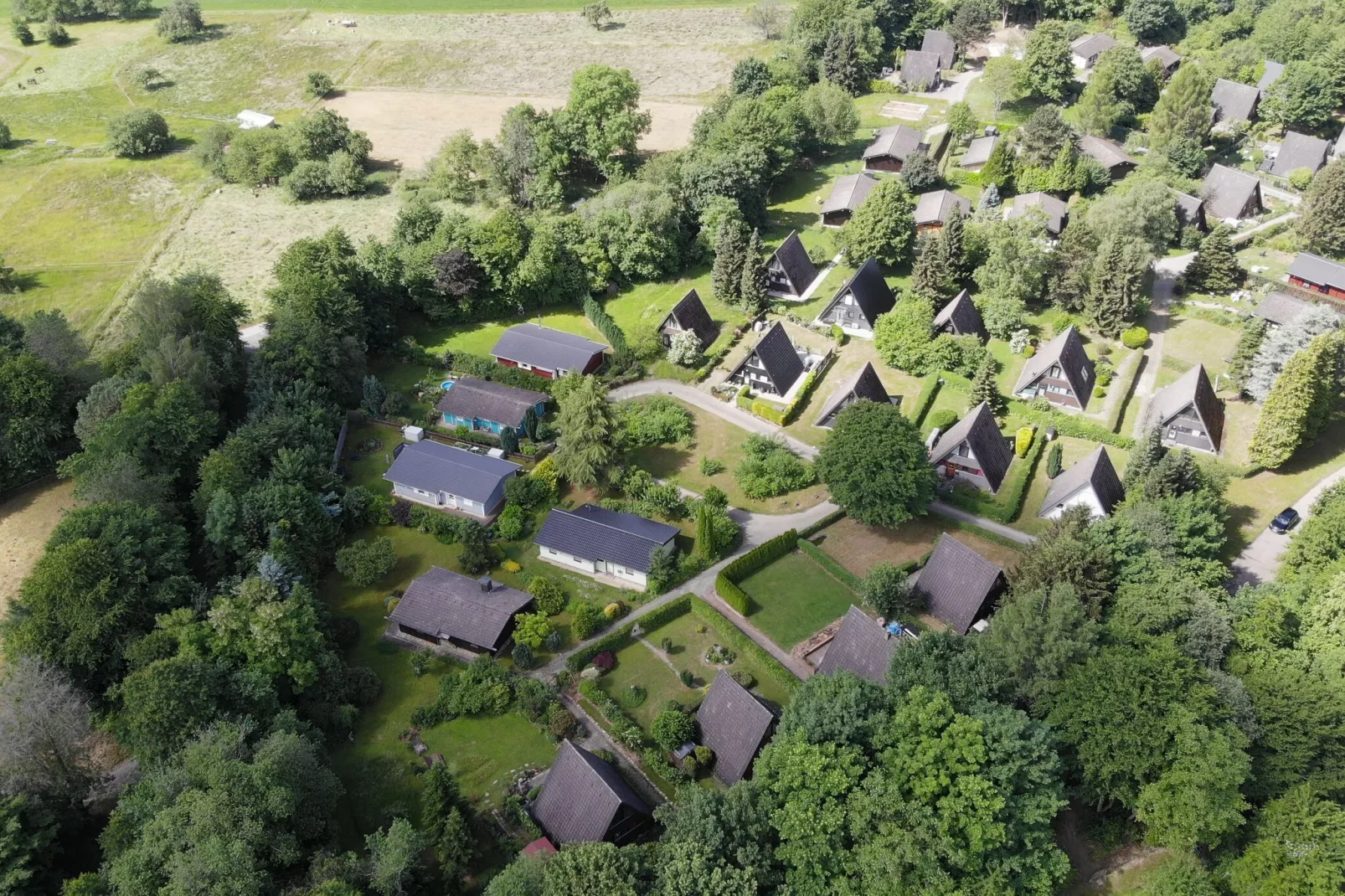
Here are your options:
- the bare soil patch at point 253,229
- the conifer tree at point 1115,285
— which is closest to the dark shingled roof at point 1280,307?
the conifer tree at point 1115,285

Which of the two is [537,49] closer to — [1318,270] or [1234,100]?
[1234,100]

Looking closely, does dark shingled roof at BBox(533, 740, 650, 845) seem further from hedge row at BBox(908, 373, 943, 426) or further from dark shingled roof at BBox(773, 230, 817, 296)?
dark shingled roof at BBox(773, 230, 817, 296)

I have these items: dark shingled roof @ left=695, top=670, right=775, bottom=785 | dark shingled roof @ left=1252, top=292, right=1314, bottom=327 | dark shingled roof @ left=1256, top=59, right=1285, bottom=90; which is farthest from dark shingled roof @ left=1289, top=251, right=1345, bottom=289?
dark shingled roof @ left=695, top=670, right=775, bottom=785

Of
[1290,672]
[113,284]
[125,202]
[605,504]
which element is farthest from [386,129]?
[1290,672]

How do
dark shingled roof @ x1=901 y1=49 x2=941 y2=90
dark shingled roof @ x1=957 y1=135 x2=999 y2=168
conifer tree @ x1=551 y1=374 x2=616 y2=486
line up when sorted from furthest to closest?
dark shingled roof @ x1=901 y1=49 x2=941 y2=90 → dark shingled roof @ x1=957 y1=135 x2=999 y2=168 → conifer tree @ x1=551 y1=374 x2=616 y2=486

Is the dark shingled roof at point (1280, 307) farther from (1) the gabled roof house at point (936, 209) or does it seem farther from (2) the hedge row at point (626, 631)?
(2) the hedge row at point (626, 631)

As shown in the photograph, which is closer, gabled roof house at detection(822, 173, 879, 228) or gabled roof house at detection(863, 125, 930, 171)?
gabled roof house at detection(822, 173, 879, 228)

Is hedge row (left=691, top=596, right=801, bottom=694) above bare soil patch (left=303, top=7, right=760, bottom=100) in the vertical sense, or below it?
below

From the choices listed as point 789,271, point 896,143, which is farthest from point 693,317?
point 896,143
